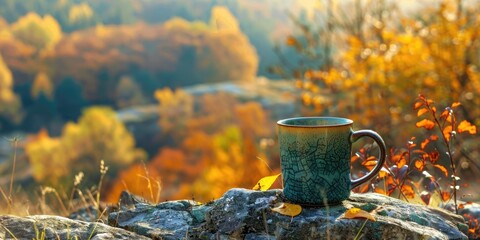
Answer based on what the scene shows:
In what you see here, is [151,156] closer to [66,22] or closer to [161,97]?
[161,97]

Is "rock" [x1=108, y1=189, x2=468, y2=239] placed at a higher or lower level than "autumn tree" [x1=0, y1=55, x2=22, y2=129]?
higher

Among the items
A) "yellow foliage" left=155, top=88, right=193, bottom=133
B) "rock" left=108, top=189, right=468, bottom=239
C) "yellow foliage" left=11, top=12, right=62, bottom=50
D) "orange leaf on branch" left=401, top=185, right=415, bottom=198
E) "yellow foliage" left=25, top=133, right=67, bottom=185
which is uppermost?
"yellow foliage" left=11, top=12, right=62, bottom=50

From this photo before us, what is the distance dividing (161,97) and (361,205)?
7290cm

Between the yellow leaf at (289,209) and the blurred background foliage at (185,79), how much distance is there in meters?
8.70

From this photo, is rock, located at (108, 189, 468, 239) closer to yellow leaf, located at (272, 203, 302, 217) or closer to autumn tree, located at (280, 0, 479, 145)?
yellow leaf, located at (272, 203, 302, 217)

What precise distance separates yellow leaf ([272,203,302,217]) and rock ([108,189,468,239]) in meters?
0.02

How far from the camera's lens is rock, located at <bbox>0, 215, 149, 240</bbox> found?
2.84 meters

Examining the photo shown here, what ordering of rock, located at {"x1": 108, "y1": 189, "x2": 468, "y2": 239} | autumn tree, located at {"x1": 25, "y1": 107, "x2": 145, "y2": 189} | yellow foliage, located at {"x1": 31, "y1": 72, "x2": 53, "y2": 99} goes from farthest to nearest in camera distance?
yellow foliage, located at {"x1": 31, "y1": 72, "x2": 53, "y2": 99}
autumn tree, located at {"x1": 25, "y1": 107, "x2": 145, "y2": 189}
rock, located at {"x1": 108, "y1": 189, "x2": 468, "y2": 239}

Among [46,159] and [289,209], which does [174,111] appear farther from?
[289,209]

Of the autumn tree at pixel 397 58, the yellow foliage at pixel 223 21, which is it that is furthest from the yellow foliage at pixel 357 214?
the yellow foliage at pixel 223 21

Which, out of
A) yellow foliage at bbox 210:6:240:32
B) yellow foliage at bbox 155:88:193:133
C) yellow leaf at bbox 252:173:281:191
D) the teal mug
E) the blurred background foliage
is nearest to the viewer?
the teal mug

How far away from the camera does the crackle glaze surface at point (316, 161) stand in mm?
2873

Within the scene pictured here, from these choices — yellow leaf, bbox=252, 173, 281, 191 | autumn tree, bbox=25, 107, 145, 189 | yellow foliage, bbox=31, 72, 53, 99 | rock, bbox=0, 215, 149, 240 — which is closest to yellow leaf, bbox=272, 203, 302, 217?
yellow leaf, bbox=252, 173, 281, 191

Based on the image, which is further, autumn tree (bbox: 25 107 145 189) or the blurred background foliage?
autumn tree (bbox: 25 107 145 189)
